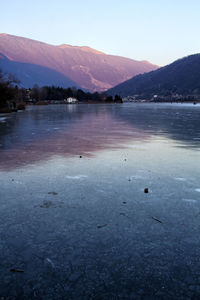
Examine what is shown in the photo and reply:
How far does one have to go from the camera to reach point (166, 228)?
4637mm

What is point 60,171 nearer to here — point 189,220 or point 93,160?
point 93,160

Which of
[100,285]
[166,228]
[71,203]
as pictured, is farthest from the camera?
[71,203]

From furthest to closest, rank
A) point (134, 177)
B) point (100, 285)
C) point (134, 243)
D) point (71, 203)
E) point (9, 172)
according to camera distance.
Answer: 1. point (9, 172)
2. point (134, 177)
3. point (71, 203)
4. point (134, 243)
5. point (100, 285)

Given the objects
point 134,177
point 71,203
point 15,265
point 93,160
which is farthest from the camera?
point 93,160

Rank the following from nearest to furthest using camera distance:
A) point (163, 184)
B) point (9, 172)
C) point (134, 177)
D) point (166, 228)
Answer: point (166, 228) → point (163, 184) → point (134, 177) → point (9, 172)

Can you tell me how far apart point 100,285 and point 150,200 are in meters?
3.05

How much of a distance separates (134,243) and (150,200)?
1.97 m

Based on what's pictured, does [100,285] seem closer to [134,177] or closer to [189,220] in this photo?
[189,220]

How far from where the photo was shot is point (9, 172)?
8477 mm

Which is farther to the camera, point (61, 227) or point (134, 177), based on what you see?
point (134, 177)

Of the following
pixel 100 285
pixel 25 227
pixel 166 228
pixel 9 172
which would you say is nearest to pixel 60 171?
pixel 9 172

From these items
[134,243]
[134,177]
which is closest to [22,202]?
[134,243]

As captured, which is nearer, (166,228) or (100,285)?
(100,285)

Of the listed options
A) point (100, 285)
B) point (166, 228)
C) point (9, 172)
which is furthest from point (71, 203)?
point (9, 172)
